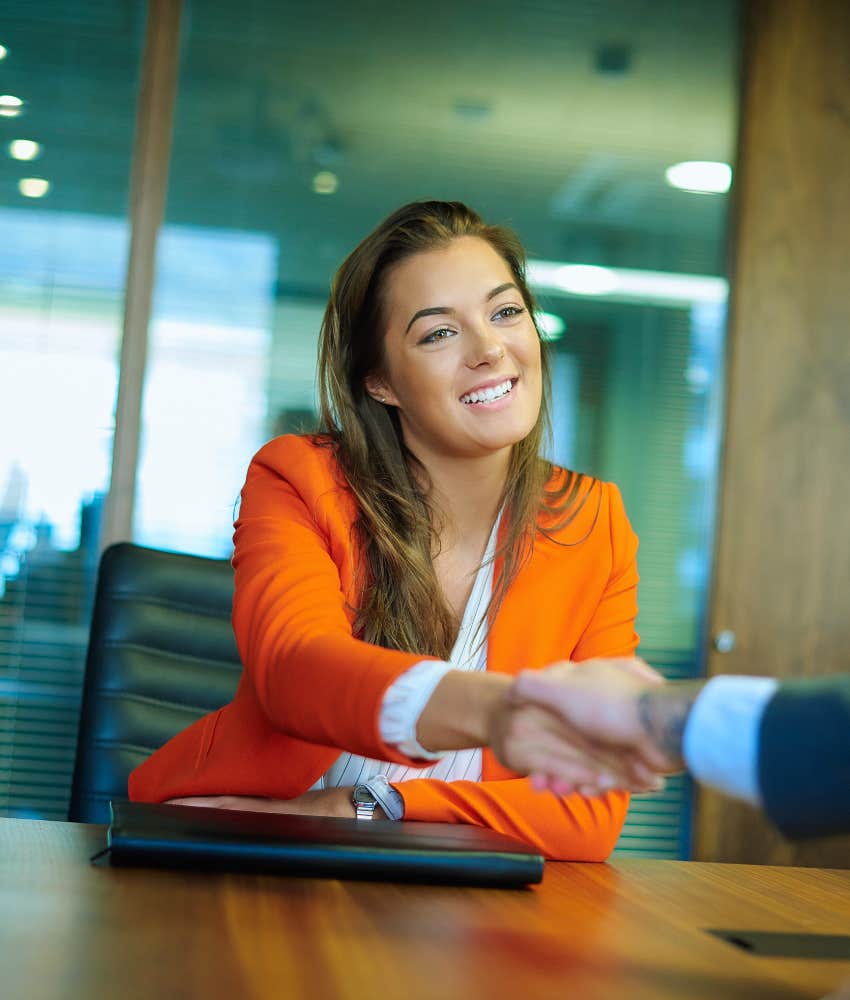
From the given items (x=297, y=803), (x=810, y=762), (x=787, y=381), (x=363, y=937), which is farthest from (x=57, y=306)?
(x=810, y=762)

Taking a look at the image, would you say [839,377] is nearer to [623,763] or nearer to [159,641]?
[159,641]

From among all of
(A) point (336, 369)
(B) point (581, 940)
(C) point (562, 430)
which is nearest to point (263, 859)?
(B) point (581, 940)

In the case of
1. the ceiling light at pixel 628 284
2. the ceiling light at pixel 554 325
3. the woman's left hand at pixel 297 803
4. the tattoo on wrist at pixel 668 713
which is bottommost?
the woman's left hand at pixel 297 803

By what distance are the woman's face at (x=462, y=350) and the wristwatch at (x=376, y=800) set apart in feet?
1.87

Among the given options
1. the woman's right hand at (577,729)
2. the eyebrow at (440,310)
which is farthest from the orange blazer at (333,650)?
the eyebrow at (440,310)

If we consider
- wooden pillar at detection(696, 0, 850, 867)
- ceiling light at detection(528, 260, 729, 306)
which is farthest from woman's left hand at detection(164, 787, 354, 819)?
ceiling light at detection(528, 260, 729, 306)

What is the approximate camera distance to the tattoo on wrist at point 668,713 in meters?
0.92

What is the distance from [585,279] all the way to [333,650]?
90.5 inches

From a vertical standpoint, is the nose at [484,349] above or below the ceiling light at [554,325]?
below

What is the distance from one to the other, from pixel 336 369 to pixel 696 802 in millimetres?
1821

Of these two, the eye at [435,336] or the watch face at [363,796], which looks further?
the eye at [435,336]

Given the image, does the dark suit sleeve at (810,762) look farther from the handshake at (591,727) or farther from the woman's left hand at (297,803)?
the woman's left hand at (297,803)

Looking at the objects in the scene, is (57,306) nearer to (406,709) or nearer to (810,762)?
(406,709)

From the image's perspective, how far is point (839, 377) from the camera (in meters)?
3.32
